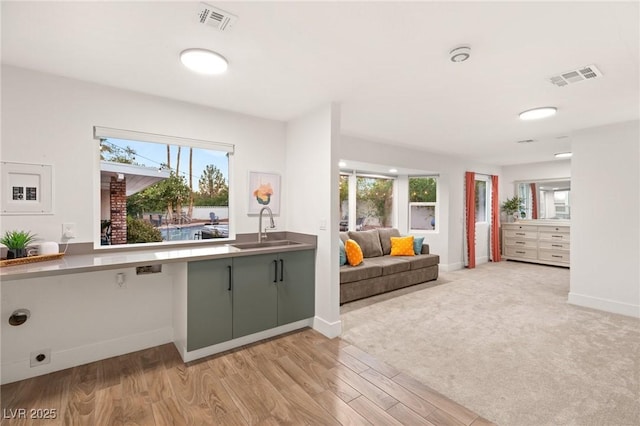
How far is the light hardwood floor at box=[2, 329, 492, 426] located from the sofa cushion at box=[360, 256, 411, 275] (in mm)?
1979

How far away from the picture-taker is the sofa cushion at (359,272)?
398 centimetres

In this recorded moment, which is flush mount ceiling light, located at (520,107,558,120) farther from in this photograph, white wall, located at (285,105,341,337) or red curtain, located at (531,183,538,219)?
red curtain, located at (531,183,538,219)

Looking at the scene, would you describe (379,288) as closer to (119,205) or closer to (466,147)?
(466,147)

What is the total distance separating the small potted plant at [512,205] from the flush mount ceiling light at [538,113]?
466 cm

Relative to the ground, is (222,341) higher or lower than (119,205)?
lower

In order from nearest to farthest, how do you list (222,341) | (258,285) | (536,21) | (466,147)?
(536,21) < (222,341) < (258,285) < (466,147)

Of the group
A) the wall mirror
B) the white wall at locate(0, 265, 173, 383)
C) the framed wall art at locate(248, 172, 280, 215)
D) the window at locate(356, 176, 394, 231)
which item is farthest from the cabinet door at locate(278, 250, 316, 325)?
the wall mirror

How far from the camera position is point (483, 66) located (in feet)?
7.30

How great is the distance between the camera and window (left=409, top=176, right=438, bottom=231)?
6410 millimetres

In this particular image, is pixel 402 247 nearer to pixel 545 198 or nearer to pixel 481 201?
pixel 481 201

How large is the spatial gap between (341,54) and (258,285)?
2.12 metres

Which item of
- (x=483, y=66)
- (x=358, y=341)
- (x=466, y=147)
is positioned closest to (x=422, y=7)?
(x=483, y=66)

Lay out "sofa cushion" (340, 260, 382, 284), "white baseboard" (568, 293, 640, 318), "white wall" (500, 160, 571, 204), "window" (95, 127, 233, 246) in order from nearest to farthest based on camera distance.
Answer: "window" (95, 127, 233, 246), "white baseboard" (568, 293, 640, 318), "sofa cushion" (340, 260, 382, 284), "white wall" (500, 160, 571, 204)

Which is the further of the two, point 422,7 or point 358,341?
point 358,341
